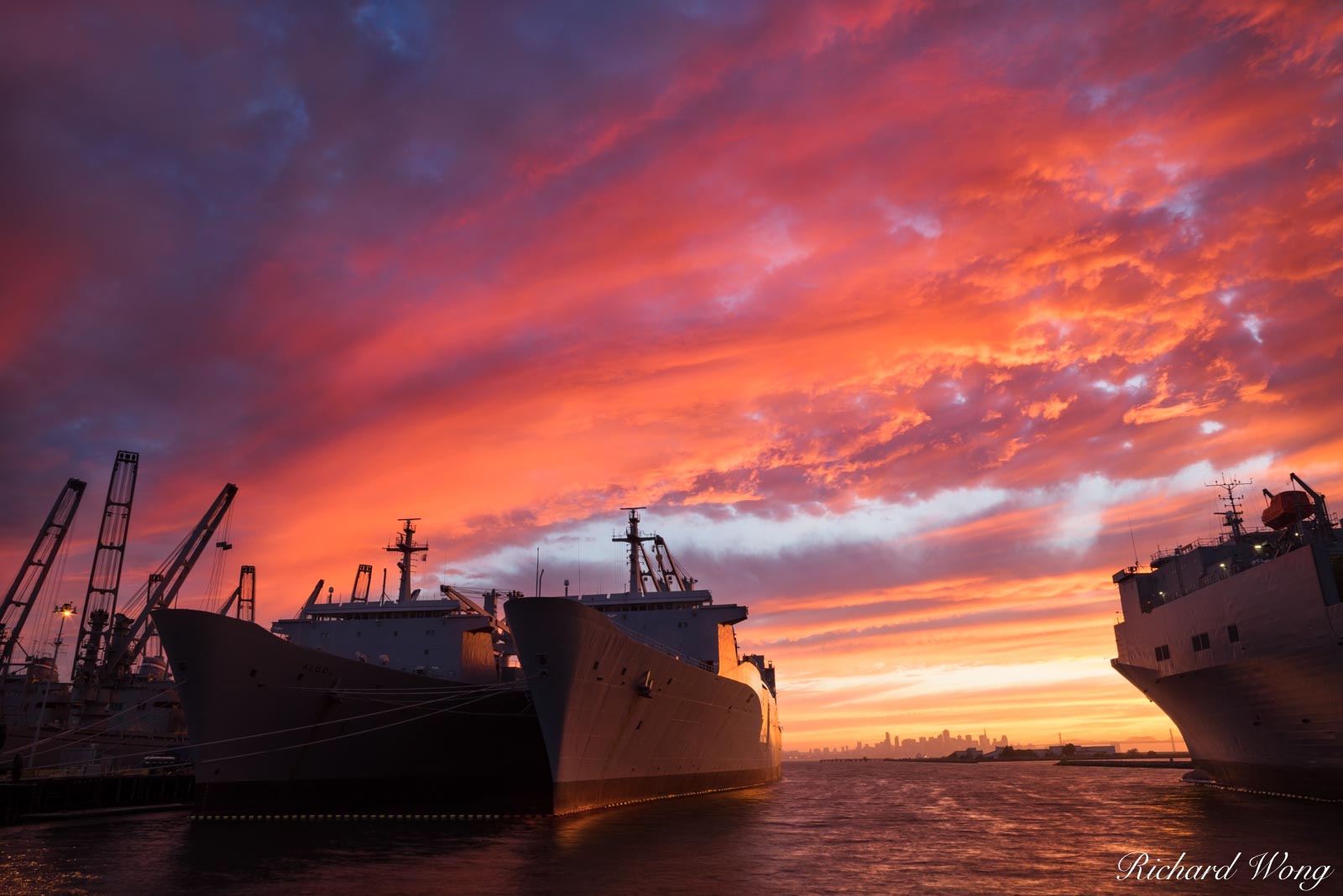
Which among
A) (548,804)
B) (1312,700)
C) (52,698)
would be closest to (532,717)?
(548,804)

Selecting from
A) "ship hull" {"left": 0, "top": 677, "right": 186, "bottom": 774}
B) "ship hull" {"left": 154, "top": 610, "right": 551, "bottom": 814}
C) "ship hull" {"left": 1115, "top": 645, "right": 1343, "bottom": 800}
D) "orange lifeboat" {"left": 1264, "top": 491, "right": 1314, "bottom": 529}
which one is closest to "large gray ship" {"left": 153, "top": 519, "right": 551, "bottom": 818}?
"ship hull" {"left": 154, "top": 610, "right": 551, "bottom": 814}

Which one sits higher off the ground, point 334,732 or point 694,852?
point 334,732

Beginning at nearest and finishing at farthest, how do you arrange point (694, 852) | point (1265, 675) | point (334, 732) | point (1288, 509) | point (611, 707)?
point (694, 852), point (611, 707), point (1265, 675), point (334, 732), point (1288, 509)

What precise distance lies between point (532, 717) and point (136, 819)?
16.0m

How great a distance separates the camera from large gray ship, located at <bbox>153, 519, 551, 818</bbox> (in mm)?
26766

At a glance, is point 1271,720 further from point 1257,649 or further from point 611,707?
point 611,707

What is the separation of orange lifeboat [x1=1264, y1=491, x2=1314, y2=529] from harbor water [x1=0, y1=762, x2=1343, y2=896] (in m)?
10.4

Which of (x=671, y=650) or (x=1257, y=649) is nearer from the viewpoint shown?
(x=1257, y=649)

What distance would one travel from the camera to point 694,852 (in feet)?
65.1

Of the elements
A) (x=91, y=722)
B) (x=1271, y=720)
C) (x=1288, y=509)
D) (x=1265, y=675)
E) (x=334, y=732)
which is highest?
(x=1288, y=509)

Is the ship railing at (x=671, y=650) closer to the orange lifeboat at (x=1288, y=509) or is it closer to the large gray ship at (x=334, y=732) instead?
the large gray ship at (x=334, y=732)

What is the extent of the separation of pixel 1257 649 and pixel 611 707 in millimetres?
Result: 22699
